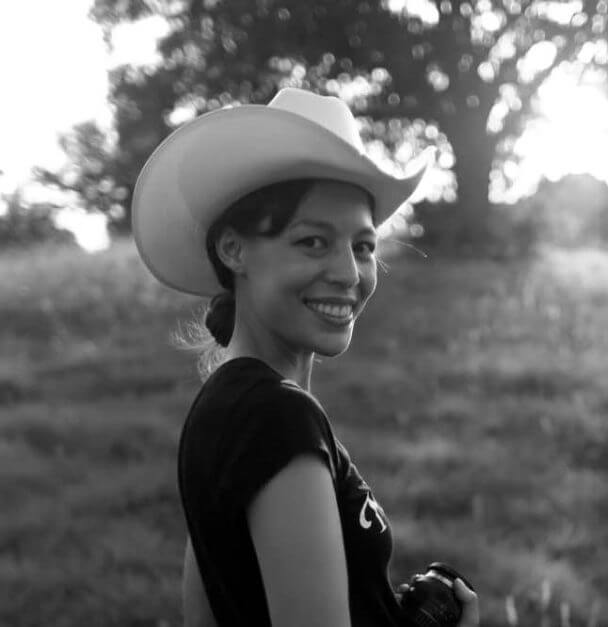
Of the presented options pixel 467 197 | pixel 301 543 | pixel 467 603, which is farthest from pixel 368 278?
pixel 467 197

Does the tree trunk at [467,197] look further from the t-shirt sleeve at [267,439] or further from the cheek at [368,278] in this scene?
the t-shirt sleeve at [267,439]

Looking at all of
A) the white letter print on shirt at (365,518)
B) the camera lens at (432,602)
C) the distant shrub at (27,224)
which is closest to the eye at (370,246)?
the white letter print on shirt at (365,518)

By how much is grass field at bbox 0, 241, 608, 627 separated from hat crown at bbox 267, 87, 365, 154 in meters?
3.03

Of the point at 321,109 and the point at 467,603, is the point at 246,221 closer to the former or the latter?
the point at 321,109

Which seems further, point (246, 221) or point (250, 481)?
point (246, 221)

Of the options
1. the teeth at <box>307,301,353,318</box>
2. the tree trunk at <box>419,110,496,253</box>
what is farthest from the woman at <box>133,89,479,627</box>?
the tree trunk at <box>419,110,496,253</box>

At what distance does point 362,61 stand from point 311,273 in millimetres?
15192

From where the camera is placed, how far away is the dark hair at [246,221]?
1866mm

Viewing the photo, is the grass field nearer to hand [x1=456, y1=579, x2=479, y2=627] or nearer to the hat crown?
hand [x1=456, y1=579, x2=479, y2=627]

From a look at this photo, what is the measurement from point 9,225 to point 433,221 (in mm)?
9405

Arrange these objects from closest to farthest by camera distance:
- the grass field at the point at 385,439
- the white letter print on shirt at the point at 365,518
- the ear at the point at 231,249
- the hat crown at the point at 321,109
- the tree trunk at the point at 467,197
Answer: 1. the white letter print on shirt at the point at 365,518
2. the ear at the point at 231,249
3. the hat crown at the point at 321,109
4. the grass field at the point at 385,439
5. the tree trunk at the point at 467,197

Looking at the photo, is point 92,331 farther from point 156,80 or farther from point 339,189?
point 339,189

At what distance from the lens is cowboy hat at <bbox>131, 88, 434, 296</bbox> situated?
1832 millimetres

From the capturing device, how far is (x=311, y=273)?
1845 millimetres
